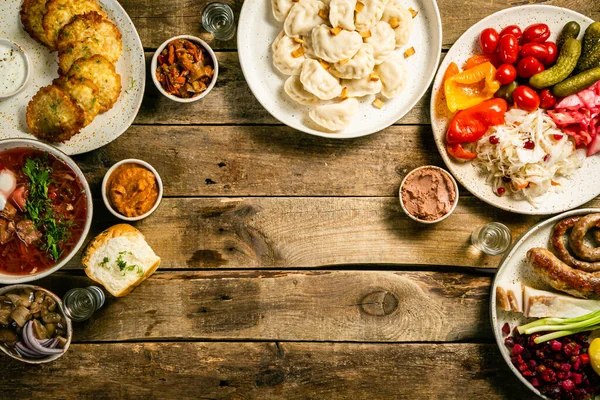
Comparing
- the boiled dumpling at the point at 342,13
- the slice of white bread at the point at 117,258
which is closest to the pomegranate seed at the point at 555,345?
the boiled dumpling at the point at 342,13

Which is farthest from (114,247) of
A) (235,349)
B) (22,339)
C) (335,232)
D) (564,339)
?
(564,339)

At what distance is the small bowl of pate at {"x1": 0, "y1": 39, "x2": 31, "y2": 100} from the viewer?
295 centimetres

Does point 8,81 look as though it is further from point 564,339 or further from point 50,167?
point 564,339

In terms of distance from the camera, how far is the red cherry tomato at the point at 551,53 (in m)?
3.01

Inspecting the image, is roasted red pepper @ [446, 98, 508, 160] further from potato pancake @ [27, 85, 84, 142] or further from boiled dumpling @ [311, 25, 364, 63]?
potato pancake @ [27, 85, 84, 142]

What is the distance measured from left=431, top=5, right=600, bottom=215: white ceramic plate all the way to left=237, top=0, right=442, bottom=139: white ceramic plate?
0.12m

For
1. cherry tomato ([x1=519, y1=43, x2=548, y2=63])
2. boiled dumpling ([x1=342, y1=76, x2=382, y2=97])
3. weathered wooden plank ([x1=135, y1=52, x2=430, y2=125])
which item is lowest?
weathered wooden plank ([x1=135, y1=52, x2=430, y2=125])

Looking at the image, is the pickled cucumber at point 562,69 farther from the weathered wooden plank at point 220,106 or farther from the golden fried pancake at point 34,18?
the golden fried pancake at point 34,18

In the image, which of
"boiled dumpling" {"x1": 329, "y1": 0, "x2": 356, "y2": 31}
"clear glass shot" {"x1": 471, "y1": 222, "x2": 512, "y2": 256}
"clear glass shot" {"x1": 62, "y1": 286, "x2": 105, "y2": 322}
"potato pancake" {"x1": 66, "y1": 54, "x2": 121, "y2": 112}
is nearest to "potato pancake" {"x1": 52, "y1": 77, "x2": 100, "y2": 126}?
"potato pancake" {"x1": 66, "y1": 54, "x2": 121, "y2": 112}

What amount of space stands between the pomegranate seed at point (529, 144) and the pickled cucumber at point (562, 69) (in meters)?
0.32

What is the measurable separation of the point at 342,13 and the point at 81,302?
7.40 ft

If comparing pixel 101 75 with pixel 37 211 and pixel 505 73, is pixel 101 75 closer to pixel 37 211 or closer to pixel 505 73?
pixel 37 211

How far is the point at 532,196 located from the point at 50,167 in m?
2.76

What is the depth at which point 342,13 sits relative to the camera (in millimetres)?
2900
